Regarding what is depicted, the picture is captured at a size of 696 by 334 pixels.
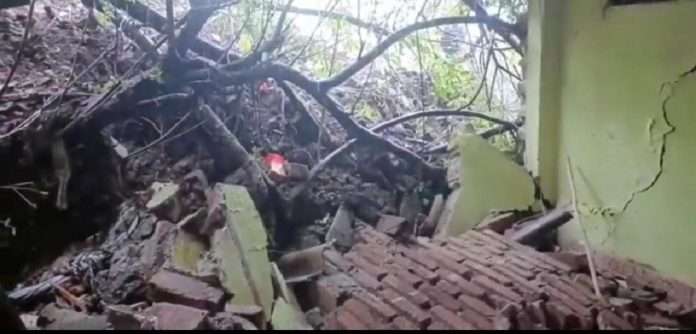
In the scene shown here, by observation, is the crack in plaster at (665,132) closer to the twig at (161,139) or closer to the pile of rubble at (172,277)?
the pile of rubble at (172,277)

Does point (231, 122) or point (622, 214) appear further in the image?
point (231, 122)

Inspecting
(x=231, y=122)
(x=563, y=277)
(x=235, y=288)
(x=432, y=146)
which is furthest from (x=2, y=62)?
(x=563, y=277)

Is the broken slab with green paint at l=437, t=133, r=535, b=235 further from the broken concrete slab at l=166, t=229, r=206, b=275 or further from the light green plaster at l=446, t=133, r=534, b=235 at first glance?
the broken concrete slab at l=166, t=229, r=206, b=275

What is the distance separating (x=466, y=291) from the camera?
245 cm

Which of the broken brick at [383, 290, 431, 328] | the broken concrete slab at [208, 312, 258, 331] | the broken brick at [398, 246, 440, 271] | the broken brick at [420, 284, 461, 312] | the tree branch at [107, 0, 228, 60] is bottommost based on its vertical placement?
the broken brick at [420, 284, 461, 312]

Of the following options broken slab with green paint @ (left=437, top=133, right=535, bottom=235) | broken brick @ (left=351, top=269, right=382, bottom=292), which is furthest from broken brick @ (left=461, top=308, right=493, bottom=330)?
broken slab with green paint @ (left=437, top=133, right=535, bottom=235)

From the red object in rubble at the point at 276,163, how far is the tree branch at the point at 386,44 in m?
0.41

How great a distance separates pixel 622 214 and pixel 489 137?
44.2 inches

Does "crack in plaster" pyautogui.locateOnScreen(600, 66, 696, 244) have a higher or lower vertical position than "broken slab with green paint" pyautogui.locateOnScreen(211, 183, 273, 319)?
higher

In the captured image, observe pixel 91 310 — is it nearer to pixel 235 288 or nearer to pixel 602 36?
pixel 235 288

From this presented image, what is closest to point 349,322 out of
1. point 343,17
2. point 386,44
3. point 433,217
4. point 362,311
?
point 362,311

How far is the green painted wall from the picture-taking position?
2570mm

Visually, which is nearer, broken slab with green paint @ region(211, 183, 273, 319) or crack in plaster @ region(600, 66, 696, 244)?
broken slab with green paint @ region(211, 183, 273, 319)

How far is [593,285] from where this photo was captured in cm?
255
